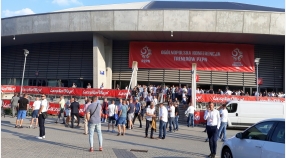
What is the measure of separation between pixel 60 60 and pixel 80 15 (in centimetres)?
899

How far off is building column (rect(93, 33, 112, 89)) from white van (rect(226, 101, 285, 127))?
50.5 ft

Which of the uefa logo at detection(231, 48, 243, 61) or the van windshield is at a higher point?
the uefa logo at detection(231, 48, 243, 61)

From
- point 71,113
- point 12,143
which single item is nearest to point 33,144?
point 12,143

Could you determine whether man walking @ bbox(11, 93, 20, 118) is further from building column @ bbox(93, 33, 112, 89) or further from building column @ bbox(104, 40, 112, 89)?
building column @ bbox(104, 40, 112, 89)

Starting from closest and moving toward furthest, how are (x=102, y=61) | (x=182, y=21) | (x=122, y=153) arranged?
(x=122, y=153)
(x=182, y=21)
(x=102, y=61)

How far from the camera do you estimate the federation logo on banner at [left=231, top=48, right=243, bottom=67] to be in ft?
117

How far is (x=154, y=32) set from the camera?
104 feet

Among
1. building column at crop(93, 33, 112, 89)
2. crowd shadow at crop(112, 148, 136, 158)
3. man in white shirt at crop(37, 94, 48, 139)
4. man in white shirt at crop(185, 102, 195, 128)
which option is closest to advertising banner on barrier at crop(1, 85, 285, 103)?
building column at crop(93, 33, 112, 89)

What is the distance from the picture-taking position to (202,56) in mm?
35500

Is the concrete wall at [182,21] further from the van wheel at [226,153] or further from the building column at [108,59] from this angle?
the van wheel at [226,153]

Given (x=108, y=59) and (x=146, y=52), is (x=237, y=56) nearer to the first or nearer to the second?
(x=146, y=52)

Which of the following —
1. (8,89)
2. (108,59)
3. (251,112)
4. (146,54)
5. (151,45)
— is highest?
(151,45)

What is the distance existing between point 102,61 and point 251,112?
17.3 m

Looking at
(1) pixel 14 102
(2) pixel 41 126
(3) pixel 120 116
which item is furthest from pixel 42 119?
(1) pixel 14 102
